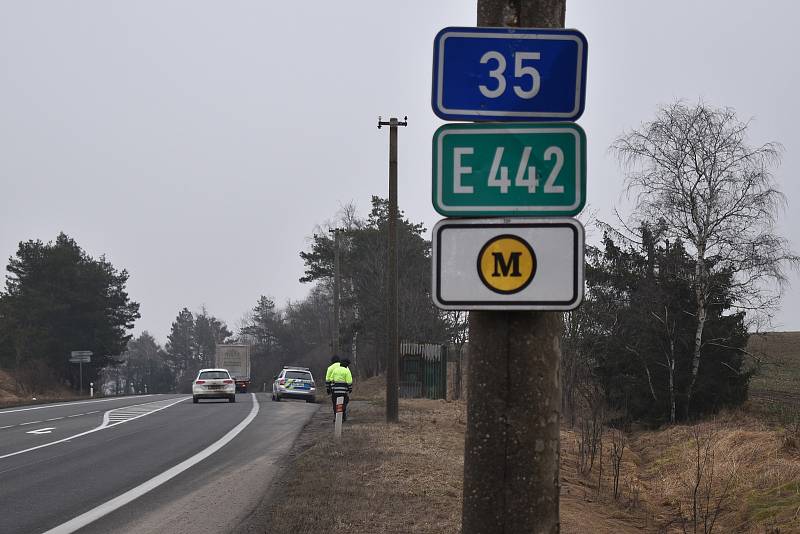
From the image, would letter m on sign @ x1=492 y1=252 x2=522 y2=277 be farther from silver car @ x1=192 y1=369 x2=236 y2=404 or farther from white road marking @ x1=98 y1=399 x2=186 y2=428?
silver car @ x1=192 y1=369 x2=236 y2=404

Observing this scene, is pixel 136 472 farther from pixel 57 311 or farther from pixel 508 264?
pixel 57 311

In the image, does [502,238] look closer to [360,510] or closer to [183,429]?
[360,510]

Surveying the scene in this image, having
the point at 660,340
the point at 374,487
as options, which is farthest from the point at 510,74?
the point at 660,340

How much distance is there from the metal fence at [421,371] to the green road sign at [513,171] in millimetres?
35366

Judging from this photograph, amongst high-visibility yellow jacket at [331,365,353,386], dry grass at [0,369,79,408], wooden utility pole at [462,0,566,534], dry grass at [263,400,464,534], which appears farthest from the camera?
dry grass at [0,369,79,408]

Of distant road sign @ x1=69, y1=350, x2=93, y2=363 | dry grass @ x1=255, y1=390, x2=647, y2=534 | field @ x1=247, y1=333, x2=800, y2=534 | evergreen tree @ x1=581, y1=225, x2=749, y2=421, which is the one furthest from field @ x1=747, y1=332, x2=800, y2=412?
distant road sign @ x1=69, y1=350, x2=93, y2=363

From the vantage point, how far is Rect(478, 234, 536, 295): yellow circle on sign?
324cm

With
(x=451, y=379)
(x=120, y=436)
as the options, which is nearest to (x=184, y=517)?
(x=120, y=436)

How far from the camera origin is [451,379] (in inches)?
1797

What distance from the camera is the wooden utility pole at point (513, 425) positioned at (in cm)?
319

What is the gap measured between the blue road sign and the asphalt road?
6303mm

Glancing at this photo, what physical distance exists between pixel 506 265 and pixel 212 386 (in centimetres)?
3346

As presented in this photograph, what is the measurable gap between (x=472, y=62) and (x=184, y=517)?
23.6ft

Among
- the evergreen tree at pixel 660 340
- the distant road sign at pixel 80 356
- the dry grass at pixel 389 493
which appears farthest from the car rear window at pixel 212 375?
the distant road sign at pixel 80 356
